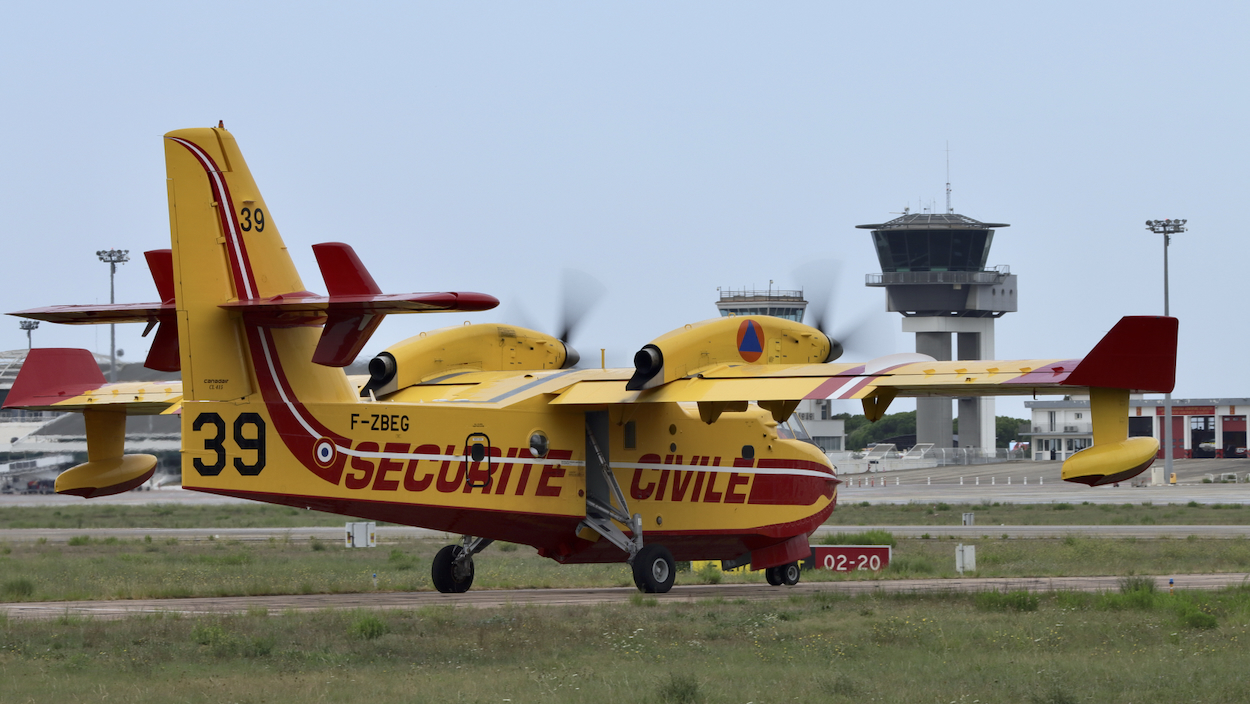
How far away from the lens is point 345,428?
1838cm

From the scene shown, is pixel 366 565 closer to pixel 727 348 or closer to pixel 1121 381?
pixel 727 348

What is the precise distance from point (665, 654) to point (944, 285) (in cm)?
10276

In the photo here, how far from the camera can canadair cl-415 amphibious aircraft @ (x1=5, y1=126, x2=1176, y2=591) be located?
17.1m

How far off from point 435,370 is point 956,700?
1264 cm

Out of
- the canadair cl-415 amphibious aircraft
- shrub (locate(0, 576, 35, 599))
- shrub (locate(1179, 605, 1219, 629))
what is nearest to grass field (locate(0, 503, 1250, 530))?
shrub (locate(0, 576, 35, 599))

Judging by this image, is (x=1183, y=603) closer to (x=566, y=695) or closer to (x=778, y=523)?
(x=778, y=523)

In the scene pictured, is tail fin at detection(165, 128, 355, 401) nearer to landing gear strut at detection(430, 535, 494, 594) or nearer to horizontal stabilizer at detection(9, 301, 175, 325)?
horizontal stabilizer at detection(9, 301, 175, 325)

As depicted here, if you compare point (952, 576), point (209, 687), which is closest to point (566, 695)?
point (209, 687)

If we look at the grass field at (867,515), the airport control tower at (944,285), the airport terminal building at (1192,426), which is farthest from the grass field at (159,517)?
the airport terminal building at (1192,426)

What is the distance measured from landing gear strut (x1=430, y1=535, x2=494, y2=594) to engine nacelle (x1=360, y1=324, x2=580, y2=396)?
2.88 m

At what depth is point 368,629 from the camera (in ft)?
53.4

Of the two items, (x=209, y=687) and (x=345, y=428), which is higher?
(x=345, y=428)

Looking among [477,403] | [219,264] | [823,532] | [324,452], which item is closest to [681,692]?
[324,452]

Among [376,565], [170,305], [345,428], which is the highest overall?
[170,305]
